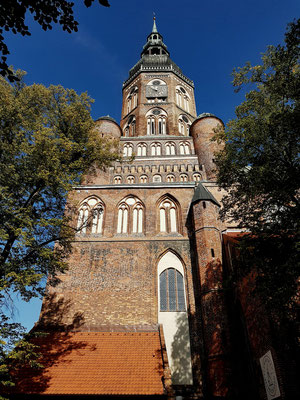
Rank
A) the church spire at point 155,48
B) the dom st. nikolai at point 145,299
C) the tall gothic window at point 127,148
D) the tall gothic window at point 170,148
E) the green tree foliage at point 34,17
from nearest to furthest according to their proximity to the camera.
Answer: the green tree foliage at point 34,17, the dom st. nikolai at point 145,299, the tall gothic window at point 170,148, the tall gothic window at point 127,148, the church spire at point 155,48

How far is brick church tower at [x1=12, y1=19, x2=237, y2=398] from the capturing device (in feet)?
30.6

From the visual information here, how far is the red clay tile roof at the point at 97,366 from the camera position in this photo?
8.44 metres

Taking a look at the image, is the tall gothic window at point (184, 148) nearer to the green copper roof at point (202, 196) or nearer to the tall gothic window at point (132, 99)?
the green copper roof at point (202, 196)

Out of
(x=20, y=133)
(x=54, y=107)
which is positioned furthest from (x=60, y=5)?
(x=54, y=107)

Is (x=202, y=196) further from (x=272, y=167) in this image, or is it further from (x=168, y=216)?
(x=272, y=167)

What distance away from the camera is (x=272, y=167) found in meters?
8.59

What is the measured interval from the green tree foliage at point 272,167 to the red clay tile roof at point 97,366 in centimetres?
441

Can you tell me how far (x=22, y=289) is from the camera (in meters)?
7.91

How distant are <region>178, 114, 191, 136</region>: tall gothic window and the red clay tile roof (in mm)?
17210

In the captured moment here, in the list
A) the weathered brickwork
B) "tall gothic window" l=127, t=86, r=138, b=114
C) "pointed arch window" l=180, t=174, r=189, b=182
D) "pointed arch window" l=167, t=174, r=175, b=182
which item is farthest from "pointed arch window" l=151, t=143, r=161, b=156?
"tall gothic window" l=127, t=86, r=138, b=114

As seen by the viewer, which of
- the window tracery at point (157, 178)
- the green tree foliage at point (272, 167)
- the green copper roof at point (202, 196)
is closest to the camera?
the green tree foliage at point (272, 167)

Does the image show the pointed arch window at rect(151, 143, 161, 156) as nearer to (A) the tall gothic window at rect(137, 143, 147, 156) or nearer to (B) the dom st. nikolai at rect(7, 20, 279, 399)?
(A) the tall gothic window at rect(137, 143, 147, 156)

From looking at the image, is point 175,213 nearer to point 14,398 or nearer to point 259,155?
point 259,155

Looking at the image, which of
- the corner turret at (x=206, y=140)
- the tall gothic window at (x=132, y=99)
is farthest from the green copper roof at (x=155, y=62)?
the corner turret at (x=206, y=140)
